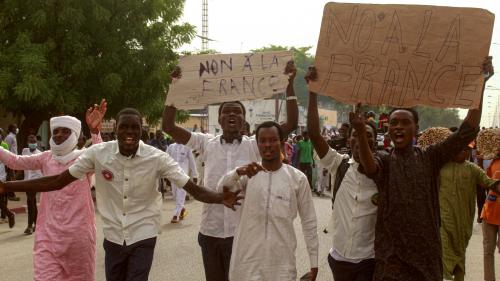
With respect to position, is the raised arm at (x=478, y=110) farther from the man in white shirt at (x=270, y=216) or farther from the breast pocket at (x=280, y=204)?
the breast pocket at (x=280, y=204)

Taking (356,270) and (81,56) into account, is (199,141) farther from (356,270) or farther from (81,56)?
(81,56)

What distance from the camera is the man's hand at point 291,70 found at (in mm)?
5324

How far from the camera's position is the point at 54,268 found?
537cm

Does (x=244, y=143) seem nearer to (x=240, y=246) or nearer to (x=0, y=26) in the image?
(x=240, y=246)

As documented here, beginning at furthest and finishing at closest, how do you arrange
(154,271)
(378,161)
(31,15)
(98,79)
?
1. (98,79)
2. (31,15)
3. (154,271)
4. (378,161)

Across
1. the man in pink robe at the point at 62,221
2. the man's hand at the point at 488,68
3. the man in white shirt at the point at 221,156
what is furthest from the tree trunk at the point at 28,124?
the man's hand at the point at 488,68

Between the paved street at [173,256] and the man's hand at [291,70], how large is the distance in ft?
10.3

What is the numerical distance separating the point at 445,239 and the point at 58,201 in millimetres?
3651

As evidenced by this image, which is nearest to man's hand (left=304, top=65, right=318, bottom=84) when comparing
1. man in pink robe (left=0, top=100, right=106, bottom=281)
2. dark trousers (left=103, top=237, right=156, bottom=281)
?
dark trousers (left=103, top=237, right=156, bottom=281)

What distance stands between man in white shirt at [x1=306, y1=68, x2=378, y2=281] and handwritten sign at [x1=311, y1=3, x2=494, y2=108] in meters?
0.34

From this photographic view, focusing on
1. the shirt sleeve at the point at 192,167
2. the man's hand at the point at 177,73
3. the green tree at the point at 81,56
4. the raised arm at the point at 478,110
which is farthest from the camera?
the green tree at the point at 81,56

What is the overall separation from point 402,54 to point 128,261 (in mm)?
2460

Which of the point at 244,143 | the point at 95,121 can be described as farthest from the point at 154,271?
the point at 244,143

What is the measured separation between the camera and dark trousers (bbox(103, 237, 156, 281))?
479cm
